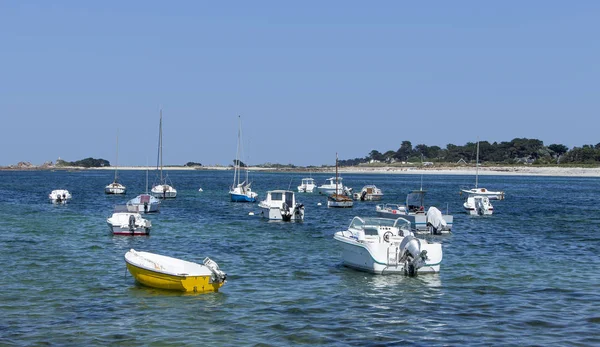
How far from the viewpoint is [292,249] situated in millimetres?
42156

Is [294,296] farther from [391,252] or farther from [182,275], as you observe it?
[391,252]

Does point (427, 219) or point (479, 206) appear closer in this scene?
point (427, 219)

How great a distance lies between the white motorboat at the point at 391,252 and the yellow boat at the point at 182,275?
766cm

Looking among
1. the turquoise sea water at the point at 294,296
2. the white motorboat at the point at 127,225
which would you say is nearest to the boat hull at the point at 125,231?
the white motorboat at the point at 127,225

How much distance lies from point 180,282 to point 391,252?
9910mm

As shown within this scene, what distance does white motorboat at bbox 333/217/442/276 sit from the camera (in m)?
31.0

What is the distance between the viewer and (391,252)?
31422mm

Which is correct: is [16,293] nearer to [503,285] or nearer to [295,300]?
[295,300]

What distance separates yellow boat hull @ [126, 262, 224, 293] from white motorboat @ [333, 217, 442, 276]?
309 inches

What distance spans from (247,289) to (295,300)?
9.45ft

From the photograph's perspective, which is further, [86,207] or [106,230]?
[86,207]

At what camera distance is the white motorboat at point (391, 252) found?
102 feet

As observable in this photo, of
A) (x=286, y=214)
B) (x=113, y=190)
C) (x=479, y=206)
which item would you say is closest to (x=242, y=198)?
(x=113, y=190)

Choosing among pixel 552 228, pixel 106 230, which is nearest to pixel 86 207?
pixel 106 230
